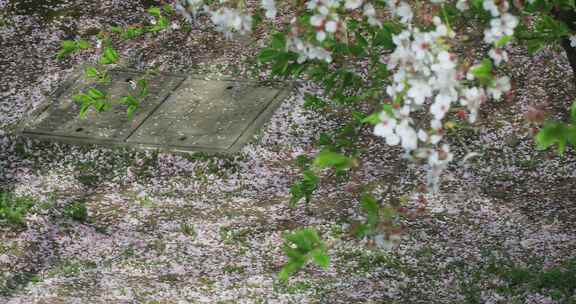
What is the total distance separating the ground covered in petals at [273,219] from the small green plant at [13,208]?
0.06 ft

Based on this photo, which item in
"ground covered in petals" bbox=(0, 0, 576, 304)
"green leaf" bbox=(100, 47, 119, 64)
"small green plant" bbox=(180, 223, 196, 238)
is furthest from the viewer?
"small green plant" bbox=(180, 223, 196, 238)

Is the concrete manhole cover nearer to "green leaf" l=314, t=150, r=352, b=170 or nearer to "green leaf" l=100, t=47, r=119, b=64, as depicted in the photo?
"green leaf" l=100, t=47, r=119, b=64

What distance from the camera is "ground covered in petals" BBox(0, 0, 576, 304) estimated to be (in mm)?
6152

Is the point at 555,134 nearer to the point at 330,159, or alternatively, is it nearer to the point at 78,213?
the point at 330,159

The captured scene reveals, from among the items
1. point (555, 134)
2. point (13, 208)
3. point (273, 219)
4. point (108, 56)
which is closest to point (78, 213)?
point (13, 208)

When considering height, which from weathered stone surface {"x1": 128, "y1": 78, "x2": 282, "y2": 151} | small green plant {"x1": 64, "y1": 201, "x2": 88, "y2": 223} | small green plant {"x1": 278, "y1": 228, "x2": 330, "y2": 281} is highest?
small green plant {"x1": 278, "y1": 228, "x2": 330, "y2": 281}

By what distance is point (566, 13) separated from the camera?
4426 mm

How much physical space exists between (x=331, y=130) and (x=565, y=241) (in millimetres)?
2483

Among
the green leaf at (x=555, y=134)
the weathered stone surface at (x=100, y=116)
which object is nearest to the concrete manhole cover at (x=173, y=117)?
the weathered stone surface at (x=100, y=116)

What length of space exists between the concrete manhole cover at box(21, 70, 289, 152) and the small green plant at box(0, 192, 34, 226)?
3.22 feet

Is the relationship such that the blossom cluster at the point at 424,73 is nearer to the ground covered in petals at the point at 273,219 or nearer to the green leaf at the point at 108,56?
the green leaf at the point at 108,56

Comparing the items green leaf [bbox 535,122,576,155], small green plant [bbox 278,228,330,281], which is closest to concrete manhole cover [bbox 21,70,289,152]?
small green plant [bbox 278,228,330,281]

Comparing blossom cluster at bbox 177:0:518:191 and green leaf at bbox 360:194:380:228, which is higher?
blossom cluster at bbox 177:0:518:191

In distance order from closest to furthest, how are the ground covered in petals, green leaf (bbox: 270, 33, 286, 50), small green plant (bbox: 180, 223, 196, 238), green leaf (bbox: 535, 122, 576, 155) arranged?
1. green leaf (bbox: 535, 122, 576, 155)
2. green leaf (bbox: 270, 33, 286, 50)
3. the ground covered in petals
4. small green plant (bbox: 180, 223, 196, 238)
